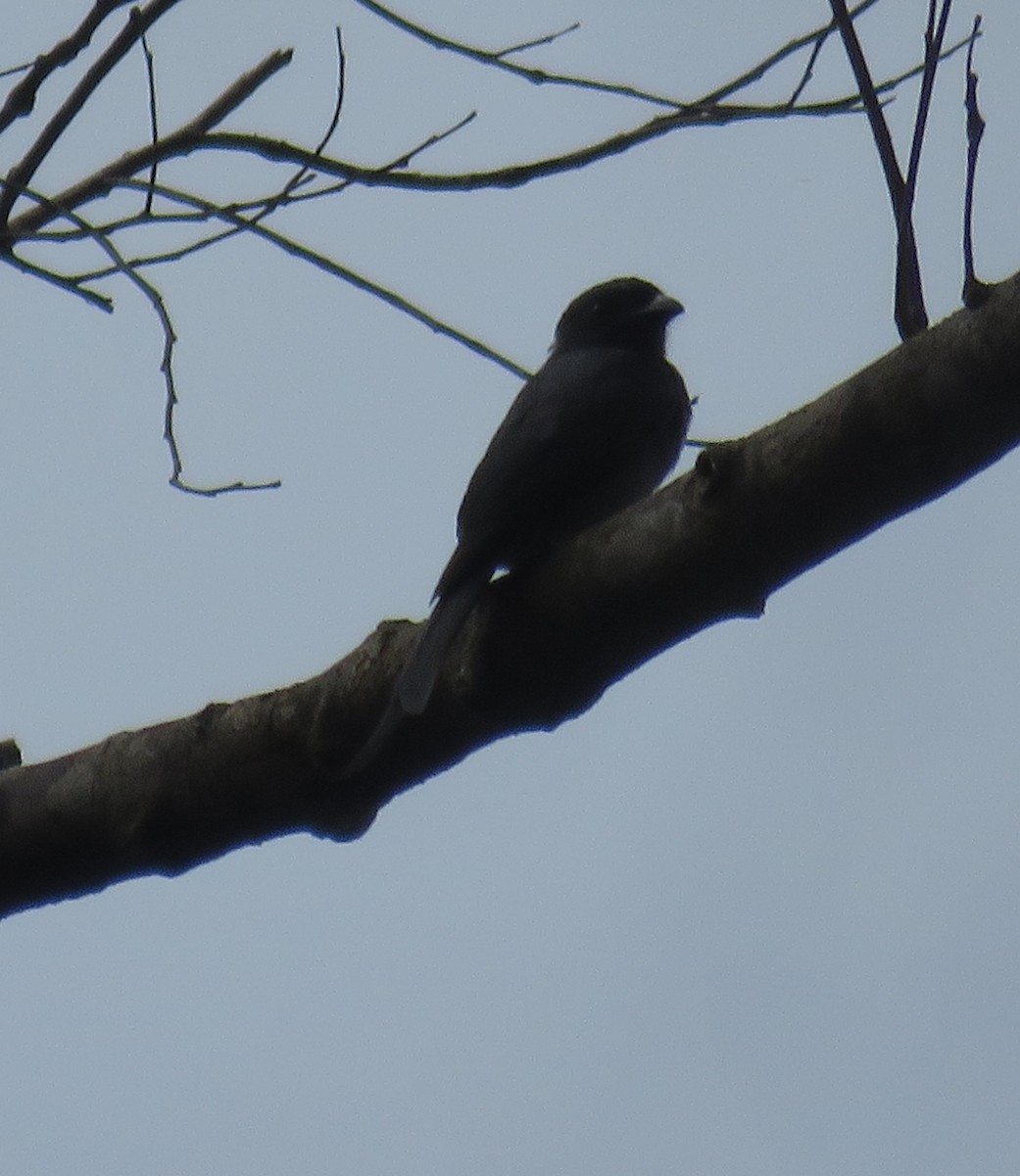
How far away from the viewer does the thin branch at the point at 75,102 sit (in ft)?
9.82

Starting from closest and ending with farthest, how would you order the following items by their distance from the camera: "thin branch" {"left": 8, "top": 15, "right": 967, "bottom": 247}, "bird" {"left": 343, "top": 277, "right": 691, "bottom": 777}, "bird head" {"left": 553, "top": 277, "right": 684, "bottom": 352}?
1. "bird" {"left": 343, "top": 277, "right": 691, "bottom": 777}
2. "thin branch" {"left": 8, "top": 15, "right": 967, "bottom": 247}
3. "bird head" {"left": 553, "top": 277, "right": 684, "bottom": 352}

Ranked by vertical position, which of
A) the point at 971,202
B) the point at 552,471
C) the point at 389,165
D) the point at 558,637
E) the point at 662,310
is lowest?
the point at 558,637

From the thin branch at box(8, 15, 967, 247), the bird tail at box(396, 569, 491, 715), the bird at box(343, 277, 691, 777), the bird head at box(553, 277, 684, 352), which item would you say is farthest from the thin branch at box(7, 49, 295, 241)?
the bird head at box(553, 277, 684, 352)

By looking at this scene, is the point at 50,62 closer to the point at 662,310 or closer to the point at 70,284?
the point at 70,284

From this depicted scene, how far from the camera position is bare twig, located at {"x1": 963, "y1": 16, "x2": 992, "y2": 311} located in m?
2.05

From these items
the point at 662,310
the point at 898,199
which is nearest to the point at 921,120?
the point at 898,199

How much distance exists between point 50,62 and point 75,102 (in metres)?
0.13

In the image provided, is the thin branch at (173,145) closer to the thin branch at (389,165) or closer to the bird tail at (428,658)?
the thin branch at (389,165)

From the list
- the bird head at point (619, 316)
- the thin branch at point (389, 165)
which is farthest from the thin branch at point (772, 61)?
the bird head at point (619, 316)

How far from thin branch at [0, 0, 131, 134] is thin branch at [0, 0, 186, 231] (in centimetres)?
5

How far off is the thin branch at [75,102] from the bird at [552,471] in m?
0.99

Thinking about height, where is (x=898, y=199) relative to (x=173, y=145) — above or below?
below

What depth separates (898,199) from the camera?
92.8 inches

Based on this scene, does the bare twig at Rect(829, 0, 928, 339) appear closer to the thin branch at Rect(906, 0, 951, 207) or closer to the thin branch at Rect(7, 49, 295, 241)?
the thin branch at Rect(906, 0, 951, 207)
